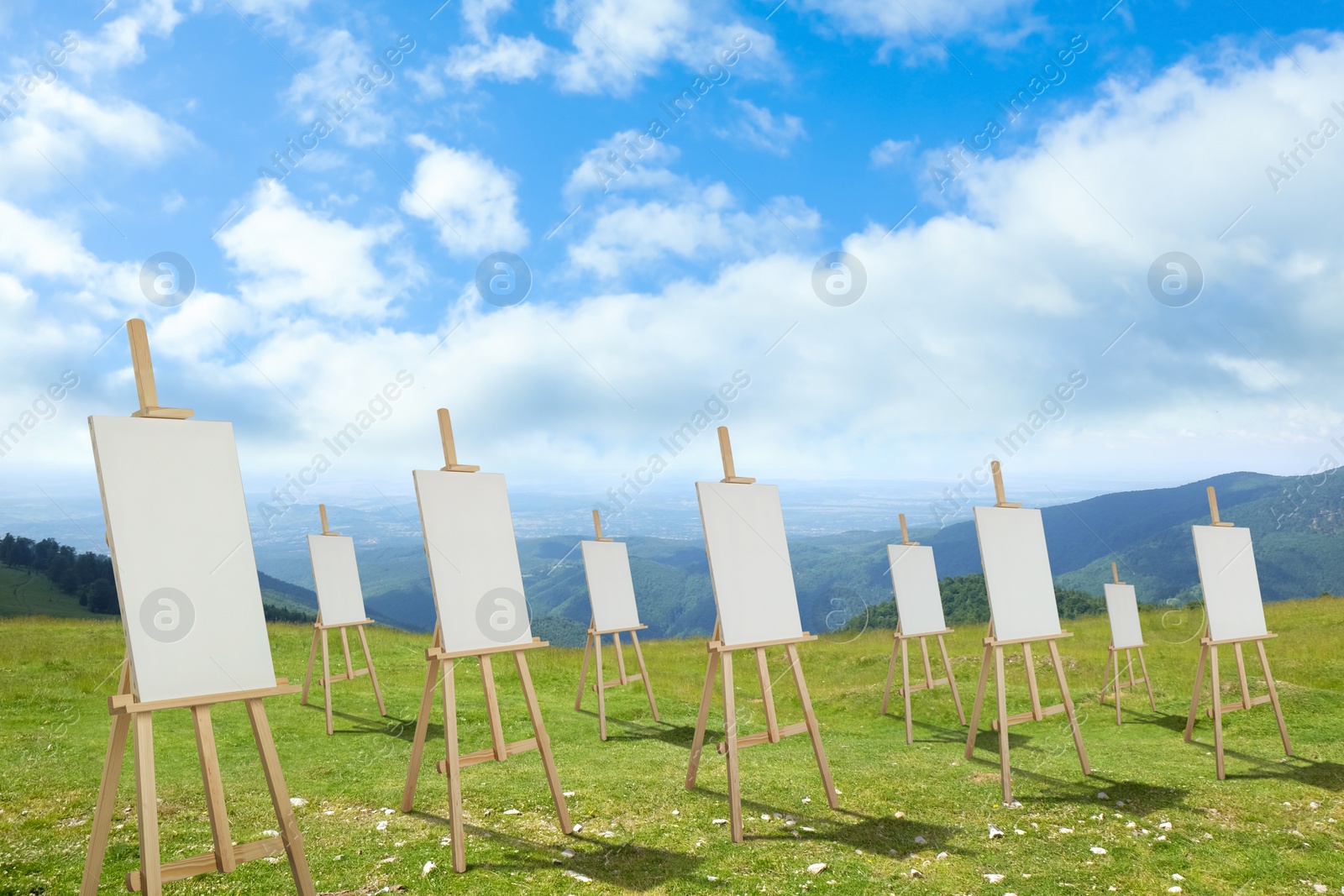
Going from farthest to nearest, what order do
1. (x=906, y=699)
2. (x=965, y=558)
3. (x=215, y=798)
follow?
(x=965, y=558) < (x=906, y=699) < (x=215, y=798)

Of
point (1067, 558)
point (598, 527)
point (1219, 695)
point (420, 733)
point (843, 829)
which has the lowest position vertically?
point (1067, 558)

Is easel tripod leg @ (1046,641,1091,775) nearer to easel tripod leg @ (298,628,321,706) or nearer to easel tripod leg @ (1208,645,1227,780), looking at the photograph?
easel tripod leg @ (1208,645,1227,780)

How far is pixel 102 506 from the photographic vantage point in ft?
15.2

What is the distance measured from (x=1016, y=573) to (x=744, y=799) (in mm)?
3460

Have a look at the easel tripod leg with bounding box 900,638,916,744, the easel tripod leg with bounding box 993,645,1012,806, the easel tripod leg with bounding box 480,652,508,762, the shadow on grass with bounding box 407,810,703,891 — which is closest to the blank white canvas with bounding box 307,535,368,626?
the easel tripod leg with bounding box 480,652,508,762

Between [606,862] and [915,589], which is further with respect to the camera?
[915,589]

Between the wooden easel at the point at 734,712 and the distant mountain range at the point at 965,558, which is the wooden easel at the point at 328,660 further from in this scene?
the wooden easel at the point at 734,712

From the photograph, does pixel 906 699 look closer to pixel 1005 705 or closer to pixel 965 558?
pixel 1005 705

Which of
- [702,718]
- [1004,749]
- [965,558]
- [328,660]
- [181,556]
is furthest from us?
[965,558]

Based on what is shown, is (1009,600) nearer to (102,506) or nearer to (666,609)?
(102,506)

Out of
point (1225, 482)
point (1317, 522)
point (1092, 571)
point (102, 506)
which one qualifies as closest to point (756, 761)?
point (102, 506)

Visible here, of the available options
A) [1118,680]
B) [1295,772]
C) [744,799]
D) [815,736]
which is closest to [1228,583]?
A: [1295,772]

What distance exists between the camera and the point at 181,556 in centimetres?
488

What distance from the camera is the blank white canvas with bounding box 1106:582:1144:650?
11.2 meters
